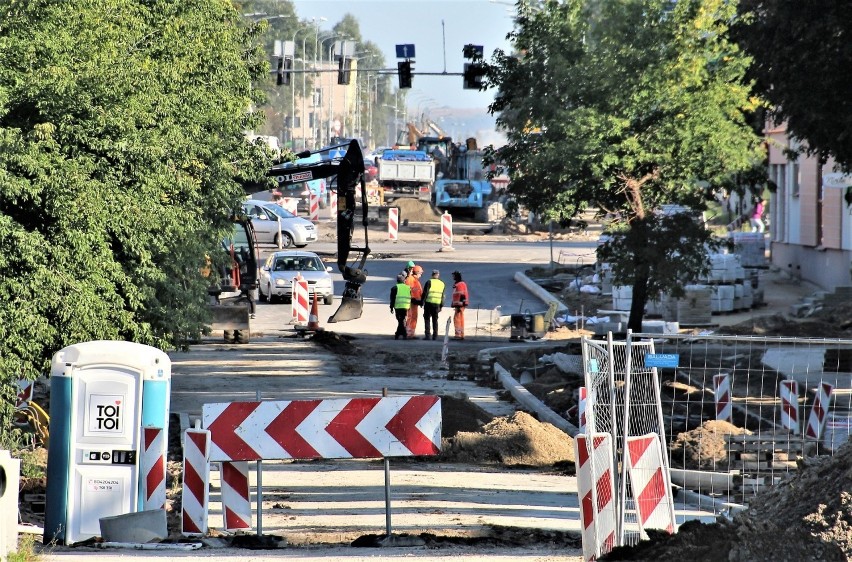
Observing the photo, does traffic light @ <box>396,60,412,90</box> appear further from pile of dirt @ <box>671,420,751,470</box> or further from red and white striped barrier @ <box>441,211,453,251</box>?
pile of dirt @ <box>671,420,751,470</box>

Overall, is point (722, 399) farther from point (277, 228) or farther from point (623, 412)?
point (277, 228)

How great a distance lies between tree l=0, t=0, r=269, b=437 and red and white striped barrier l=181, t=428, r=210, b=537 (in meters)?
3.15

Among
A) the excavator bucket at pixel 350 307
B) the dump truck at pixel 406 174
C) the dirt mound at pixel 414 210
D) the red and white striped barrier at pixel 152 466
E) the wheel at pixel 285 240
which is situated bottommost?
the red and white striped barrier at pixel 152 466

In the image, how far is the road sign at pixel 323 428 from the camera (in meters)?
10.8

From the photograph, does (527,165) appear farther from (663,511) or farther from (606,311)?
(663,511)

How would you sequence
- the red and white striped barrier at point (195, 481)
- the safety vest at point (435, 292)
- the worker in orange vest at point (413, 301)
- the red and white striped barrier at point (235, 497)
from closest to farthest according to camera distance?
the red and white striped barrier at point (195, 481) → the red and white striped barrier at point (235, 497) → the safety vest at point (435, 292) → the worker in orange vest at point (413, 301)

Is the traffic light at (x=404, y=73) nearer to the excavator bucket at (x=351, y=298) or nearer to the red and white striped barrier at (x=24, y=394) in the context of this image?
the excavator bucket at (x=351, y=298)

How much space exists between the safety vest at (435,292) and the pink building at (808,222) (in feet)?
34.7

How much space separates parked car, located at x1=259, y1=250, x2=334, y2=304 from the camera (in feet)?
111

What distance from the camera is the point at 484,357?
25.3 meters

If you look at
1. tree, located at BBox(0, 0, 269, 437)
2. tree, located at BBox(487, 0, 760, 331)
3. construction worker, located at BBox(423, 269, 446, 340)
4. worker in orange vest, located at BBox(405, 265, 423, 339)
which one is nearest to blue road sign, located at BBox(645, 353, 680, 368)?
tree, located at BBox(0, 0, 269, 437)

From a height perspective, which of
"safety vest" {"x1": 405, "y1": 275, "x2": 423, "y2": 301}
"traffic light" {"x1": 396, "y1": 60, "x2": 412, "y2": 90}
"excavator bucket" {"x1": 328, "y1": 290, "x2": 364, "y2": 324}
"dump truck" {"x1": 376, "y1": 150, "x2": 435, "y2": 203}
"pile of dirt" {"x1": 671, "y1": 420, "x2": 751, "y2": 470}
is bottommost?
"pile of dirt" {"x1": 671, "y1": 420, "x2": 751, "y2": 470}

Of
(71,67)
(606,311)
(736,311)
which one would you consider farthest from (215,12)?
(736,311)

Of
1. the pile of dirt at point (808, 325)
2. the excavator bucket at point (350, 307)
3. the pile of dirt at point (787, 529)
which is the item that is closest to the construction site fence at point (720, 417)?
the pile of dirt at point (787, 529)
